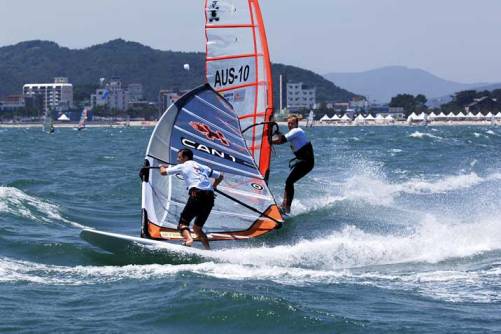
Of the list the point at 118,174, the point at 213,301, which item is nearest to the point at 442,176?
the point at 118,174

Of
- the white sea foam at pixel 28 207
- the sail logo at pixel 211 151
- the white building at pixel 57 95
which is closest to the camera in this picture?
the sail logo at pixel 211 151

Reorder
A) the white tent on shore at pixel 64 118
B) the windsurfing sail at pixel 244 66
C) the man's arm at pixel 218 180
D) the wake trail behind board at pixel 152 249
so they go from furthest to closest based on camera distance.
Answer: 1. the white tent on shore at pixel 64 118
2. the windsurfing sail at pixel 244 66
3. the man's arm at pixel 218 180
4. the wake trail behind board at pixel 152 249

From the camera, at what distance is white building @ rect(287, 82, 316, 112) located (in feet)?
636

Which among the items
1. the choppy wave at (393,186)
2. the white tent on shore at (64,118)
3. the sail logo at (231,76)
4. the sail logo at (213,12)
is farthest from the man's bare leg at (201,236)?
the white tent on shore at (64,118)

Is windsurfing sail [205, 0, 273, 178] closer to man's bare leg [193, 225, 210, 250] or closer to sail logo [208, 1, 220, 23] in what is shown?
sail logo [208, 1, 220, 23]

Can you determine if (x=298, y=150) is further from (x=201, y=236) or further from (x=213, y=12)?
(x=201, y=236)

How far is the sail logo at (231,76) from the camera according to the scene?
12.5m

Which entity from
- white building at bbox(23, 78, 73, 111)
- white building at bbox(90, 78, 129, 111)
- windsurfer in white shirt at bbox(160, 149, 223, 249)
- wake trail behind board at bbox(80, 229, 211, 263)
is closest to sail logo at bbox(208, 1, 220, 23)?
windsurfer in white shirt at bbox(160, 149, 223, 249)

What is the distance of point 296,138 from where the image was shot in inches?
461

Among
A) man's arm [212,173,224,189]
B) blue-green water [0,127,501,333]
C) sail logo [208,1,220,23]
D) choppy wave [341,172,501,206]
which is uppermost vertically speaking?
sail logo [208,1,220,23]

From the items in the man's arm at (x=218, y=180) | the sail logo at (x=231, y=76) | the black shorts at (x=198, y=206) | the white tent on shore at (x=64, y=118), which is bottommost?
the white tent on shore at (x=64, y=118)

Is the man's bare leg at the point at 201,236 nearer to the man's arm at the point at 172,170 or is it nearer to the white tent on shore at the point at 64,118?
the man's arm at the point at 172,170

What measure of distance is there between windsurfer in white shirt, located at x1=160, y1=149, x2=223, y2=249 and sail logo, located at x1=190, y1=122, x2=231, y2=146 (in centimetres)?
101

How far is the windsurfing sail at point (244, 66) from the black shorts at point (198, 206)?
298cm
